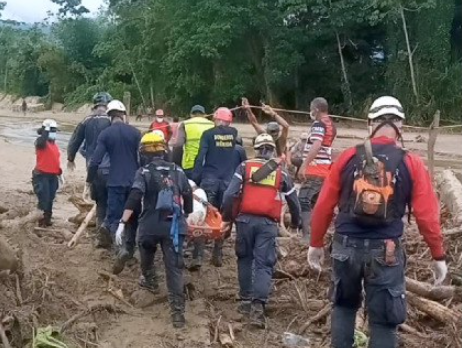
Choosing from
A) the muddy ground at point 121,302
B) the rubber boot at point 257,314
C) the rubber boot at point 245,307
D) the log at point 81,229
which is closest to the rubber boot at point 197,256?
the muddy ground at point 121,302

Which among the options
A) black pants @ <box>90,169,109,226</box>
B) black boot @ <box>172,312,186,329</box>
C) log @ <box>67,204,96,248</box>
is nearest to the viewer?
black boot @ <box>172,312,186,329</box>

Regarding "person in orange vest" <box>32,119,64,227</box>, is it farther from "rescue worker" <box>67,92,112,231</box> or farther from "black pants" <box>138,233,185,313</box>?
"black pants" <box>138,233,185,313</box>

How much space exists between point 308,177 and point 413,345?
270 cm

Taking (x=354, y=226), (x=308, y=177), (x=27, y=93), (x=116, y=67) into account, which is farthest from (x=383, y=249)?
(x=27, y=93)

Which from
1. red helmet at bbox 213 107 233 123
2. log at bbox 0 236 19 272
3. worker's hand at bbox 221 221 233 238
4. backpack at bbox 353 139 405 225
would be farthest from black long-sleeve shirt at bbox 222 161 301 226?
backpack at bbox 353 139 405 225

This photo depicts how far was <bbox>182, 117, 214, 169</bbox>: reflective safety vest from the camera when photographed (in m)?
9.00

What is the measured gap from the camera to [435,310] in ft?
22.0

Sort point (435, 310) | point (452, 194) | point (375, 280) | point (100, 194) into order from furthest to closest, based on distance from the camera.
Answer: point (452, 194), point (100, 194), point (435, 310), point (375, 280)

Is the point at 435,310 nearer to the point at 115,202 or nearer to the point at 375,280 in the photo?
the point at 375,280

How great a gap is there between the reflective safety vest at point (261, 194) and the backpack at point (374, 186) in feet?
7.68

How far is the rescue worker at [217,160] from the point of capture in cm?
845

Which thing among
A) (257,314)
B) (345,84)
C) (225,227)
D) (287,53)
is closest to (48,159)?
(225,227)

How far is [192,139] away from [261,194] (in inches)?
88.0

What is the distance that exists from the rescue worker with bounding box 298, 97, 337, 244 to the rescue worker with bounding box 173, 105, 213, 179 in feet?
4.10
